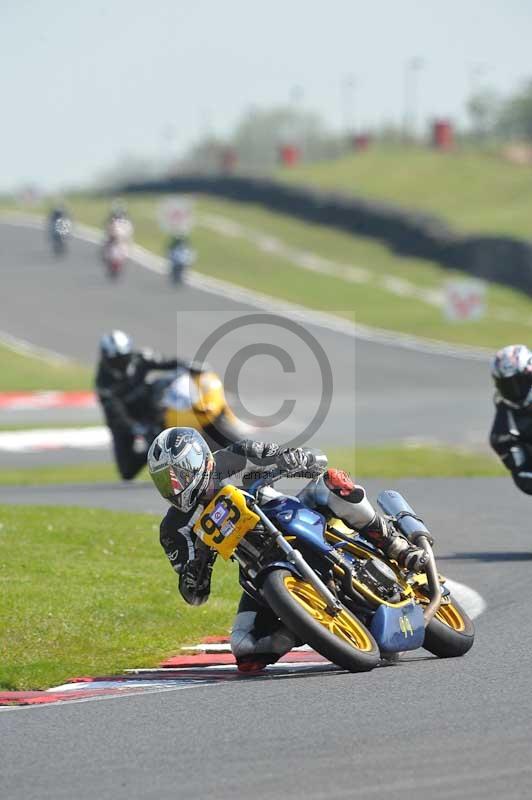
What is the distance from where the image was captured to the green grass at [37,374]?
3216cm

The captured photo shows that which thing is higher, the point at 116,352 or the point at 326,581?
the point at 326,581

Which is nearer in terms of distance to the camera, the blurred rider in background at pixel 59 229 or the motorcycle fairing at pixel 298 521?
the motorcycle fairing at pixel 298 521

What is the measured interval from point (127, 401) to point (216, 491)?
10.8 m

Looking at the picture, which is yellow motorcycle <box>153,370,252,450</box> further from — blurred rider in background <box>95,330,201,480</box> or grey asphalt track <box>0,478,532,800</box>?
grey asphalt track <box>0,478,532,800</box>

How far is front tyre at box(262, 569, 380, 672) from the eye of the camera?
288 inches

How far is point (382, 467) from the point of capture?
20.3m

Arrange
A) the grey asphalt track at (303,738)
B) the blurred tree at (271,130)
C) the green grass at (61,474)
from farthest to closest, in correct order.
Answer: the blurred tree at (271,130), the green grass at (61,474), the grey asphalt track at (303,738)

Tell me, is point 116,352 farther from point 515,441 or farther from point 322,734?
point 322,734

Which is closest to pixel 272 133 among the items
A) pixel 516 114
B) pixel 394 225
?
pixel 516 114

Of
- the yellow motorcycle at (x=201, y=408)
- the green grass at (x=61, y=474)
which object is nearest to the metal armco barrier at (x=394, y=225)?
the green grass at (x=61, y=474)

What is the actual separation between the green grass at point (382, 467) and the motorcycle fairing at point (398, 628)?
11.1m

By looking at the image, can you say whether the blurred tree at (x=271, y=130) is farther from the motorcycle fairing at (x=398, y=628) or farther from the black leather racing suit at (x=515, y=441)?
the motorcycle fairing at (x=398, y=628)

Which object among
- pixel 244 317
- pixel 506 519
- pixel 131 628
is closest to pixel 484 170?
pixel 244 317

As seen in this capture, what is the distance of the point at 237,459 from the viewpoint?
804 centimetres
